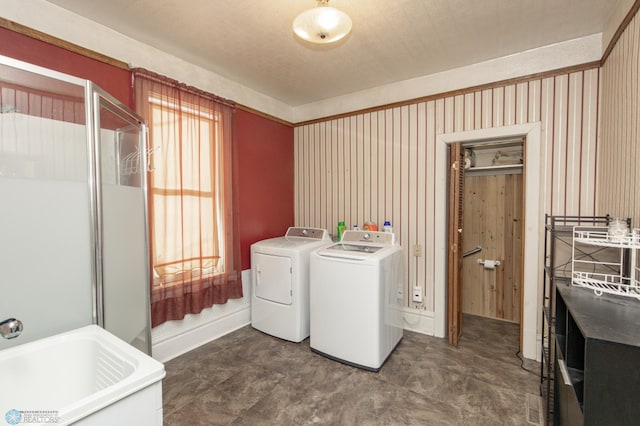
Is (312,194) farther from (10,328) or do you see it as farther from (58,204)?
(10,328)

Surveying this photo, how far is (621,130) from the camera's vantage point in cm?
180

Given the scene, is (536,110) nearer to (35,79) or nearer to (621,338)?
(621,338)

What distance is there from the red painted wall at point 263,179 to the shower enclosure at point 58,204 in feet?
4.93

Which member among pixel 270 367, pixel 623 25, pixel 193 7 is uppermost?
pixel 193 7

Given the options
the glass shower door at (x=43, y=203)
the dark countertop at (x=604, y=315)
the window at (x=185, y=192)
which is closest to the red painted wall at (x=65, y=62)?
the window at (x=185, y=192)

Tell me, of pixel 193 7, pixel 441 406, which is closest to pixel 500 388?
pixel 441 406

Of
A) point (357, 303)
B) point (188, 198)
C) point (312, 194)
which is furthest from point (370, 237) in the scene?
point (188, 198)

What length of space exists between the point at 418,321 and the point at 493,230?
4.62 feet

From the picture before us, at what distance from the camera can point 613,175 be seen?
1931 millimetres

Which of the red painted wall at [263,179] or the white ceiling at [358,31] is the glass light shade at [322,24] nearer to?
the white ceiling at [358,31]

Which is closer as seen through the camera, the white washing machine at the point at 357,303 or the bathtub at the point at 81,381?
the bathtub at the point at 81,381

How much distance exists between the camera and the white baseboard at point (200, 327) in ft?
8.18

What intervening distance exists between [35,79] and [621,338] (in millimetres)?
2474

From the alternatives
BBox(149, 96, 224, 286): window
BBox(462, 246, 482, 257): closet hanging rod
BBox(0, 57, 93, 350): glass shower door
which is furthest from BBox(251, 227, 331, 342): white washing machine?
BBox(462, 246, 482, 257): closet hanging rod
